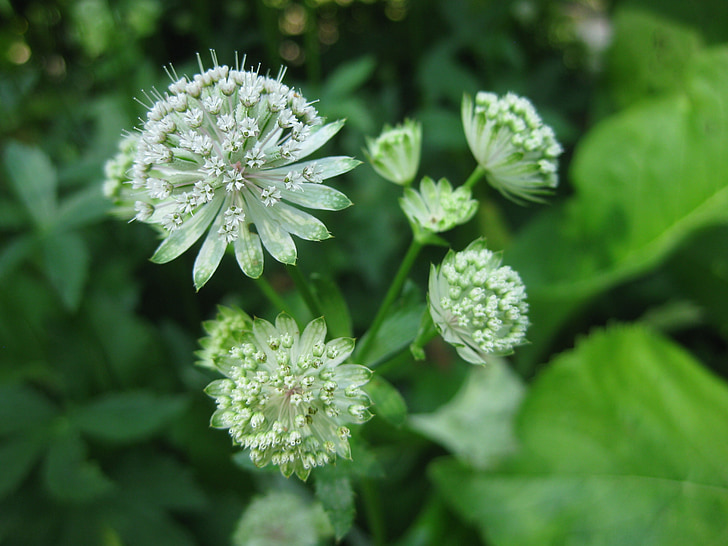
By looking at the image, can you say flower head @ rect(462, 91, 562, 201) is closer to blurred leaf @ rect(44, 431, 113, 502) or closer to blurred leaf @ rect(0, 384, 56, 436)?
blurred leaf @ rect(44, 431, 113, 502)

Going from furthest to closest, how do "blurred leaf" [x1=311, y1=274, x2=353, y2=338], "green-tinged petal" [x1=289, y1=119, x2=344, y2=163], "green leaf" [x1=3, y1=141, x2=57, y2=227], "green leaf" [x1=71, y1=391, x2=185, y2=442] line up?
"green leaf" [x1=3, y1=141, x2=57, y2=227] < "green leaf" [x1=71, y1=391, x2=185, y2=442] < "blurred leaf" [x1=311, y1=274, x2=353, y2=338] < "green-tinged petal" [x1=289, y1=119, x2=344, y2=163]

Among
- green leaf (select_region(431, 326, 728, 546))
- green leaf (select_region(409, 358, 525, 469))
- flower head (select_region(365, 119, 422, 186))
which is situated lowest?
green leaf (select_region(409, 358, 525, 469))

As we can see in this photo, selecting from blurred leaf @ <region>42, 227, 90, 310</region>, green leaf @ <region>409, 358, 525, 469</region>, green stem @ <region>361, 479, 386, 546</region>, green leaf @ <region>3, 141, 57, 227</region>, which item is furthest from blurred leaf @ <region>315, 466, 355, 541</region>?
green leaf @ <region>3, 141, 57, 227</region>

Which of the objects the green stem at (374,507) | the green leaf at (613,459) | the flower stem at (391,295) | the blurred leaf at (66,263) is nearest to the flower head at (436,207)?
the flower stem at (391,295)

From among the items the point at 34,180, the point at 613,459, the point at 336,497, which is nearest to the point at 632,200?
the point at 613,459

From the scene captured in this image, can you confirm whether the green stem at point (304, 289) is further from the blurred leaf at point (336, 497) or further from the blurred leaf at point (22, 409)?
the blurred leaf at point (22, 409)

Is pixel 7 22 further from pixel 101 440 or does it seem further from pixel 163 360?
pixel 101 440
